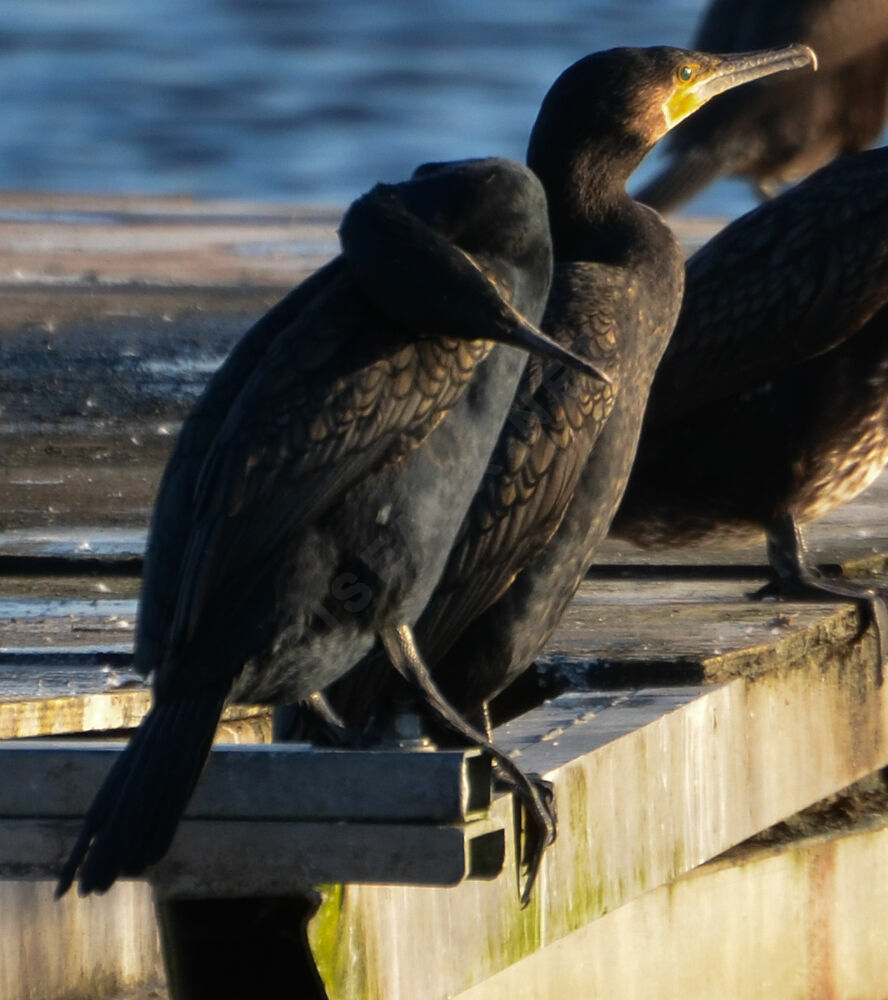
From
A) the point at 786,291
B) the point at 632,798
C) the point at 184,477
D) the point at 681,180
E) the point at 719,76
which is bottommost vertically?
the point at 632,798

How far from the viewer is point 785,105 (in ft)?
25.8

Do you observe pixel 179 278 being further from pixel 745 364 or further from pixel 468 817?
pixel 468 817

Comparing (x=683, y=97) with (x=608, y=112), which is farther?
(x=683, y=97)

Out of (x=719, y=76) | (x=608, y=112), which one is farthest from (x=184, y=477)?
(x=719, y=76)

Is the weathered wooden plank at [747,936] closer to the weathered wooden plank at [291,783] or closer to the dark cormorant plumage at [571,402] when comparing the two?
the dark cormorant plumage at [571,402]

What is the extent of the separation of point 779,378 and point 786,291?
0.23 meters

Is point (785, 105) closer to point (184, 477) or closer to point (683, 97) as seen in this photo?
point (683, 97)

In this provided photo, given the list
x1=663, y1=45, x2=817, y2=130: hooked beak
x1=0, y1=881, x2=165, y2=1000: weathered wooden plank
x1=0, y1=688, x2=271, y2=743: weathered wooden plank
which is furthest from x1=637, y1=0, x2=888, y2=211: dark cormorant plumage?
x1=0, y1=881, x2=165, y2=1000: weathered wooden plank

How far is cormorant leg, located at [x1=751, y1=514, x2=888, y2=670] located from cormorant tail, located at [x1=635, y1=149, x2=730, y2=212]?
200 cm

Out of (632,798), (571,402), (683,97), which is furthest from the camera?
(683,97)

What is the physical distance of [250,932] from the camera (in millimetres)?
3264

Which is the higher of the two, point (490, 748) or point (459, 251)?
point (459, 251)

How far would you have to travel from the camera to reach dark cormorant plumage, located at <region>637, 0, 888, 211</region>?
723 cm

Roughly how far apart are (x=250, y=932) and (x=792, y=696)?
4.91 ft
